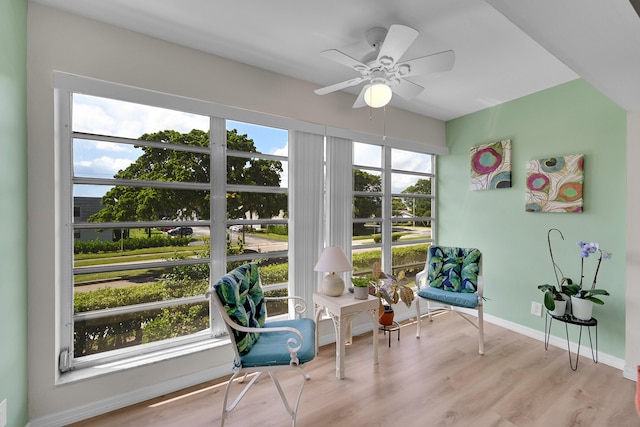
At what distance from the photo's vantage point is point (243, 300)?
1983 mm

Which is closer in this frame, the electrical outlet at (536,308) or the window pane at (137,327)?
the window pane at (137,327)

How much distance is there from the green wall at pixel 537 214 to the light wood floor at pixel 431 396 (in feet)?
2.12

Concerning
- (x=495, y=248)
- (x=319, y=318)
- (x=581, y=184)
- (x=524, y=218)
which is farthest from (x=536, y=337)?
(x=319, y=318)

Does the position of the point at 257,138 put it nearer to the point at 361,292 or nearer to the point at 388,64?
the point at 388,64

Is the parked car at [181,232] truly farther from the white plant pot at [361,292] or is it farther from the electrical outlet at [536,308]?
the electrical outlet at [536,308]

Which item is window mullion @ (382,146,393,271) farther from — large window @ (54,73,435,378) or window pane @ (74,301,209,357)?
window pane @ (74,301,209,357)

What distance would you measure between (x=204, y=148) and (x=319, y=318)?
1.91 meters

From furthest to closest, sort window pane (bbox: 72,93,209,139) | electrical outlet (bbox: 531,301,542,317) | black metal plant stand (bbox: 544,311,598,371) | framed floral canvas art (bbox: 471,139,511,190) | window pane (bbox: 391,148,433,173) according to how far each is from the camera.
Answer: window pane (bbox: 391,148,433,173) → framed floral canvas art (bbox: 471,139,511,190) → electrical outlet (bbox: 531,301,542,317) → black metal plant stand (bbox: 544,311,598,371) → window pane (bbox: 72,93,209,139)

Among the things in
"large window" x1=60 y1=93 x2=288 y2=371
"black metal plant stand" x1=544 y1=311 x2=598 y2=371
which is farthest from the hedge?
"black metal plant stand" x1=544 y1=311 x2=598 y2=371

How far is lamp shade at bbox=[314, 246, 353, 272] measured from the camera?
2527 millimetres

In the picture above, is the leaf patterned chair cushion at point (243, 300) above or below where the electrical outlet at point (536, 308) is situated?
above

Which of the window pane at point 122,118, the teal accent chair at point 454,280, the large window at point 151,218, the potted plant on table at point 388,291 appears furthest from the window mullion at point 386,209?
the window pane at point 122,118

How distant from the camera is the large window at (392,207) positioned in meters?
3.45

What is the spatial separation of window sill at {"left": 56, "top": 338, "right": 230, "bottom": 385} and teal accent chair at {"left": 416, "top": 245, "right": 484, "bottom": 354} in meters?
2.14
